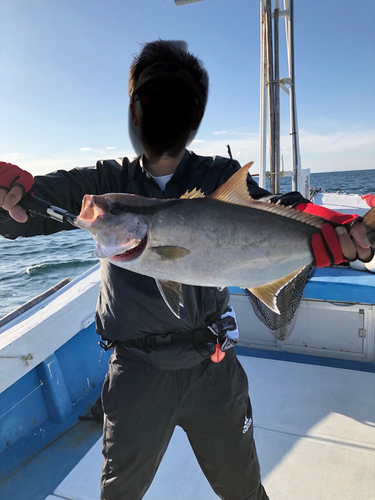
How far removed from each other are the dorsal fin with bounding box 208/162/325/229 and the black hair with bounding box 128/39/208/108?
782mm

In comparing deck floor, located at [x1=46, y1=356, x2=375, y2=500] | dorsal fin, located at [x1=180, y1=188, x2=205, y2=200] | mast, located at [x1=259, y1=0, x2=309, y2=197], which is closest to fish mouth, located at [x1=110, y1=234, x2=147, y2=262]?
dorsal fin, located at [x1=180, y1=188, x2=205, y2=200]

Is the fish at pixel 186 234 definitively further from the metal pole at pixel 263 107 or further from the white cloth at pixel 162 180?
the metal pole at pixel 263 107

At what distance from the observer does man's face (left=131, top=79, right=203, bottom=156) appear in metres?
1.89

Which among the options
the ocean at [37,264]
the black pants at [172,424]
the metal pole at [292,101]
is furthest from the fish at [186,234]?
the ocean at [37,264]

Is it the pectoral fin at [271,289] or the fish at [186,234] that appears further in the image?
the pectoral fin at [271,289]

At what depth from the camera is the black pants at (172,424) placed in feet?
6.33

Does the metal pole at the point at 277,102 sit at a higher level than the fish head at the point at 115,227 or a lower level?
higher

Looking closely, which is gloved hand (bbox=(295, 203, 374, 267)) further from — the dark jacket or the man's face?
the man's face

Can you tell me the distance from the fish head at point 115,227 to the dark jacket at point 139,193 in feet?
1.46

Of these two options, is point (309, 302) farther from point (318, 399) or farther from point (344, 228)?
point (344, 228)

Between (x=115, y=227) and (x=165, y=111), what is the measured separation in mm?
786

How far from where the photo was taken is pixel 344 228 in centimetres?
159

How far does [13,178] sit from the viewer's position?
1716 millimetres

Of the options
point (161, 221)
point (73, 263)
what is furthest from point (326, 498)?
point (73, 263)
